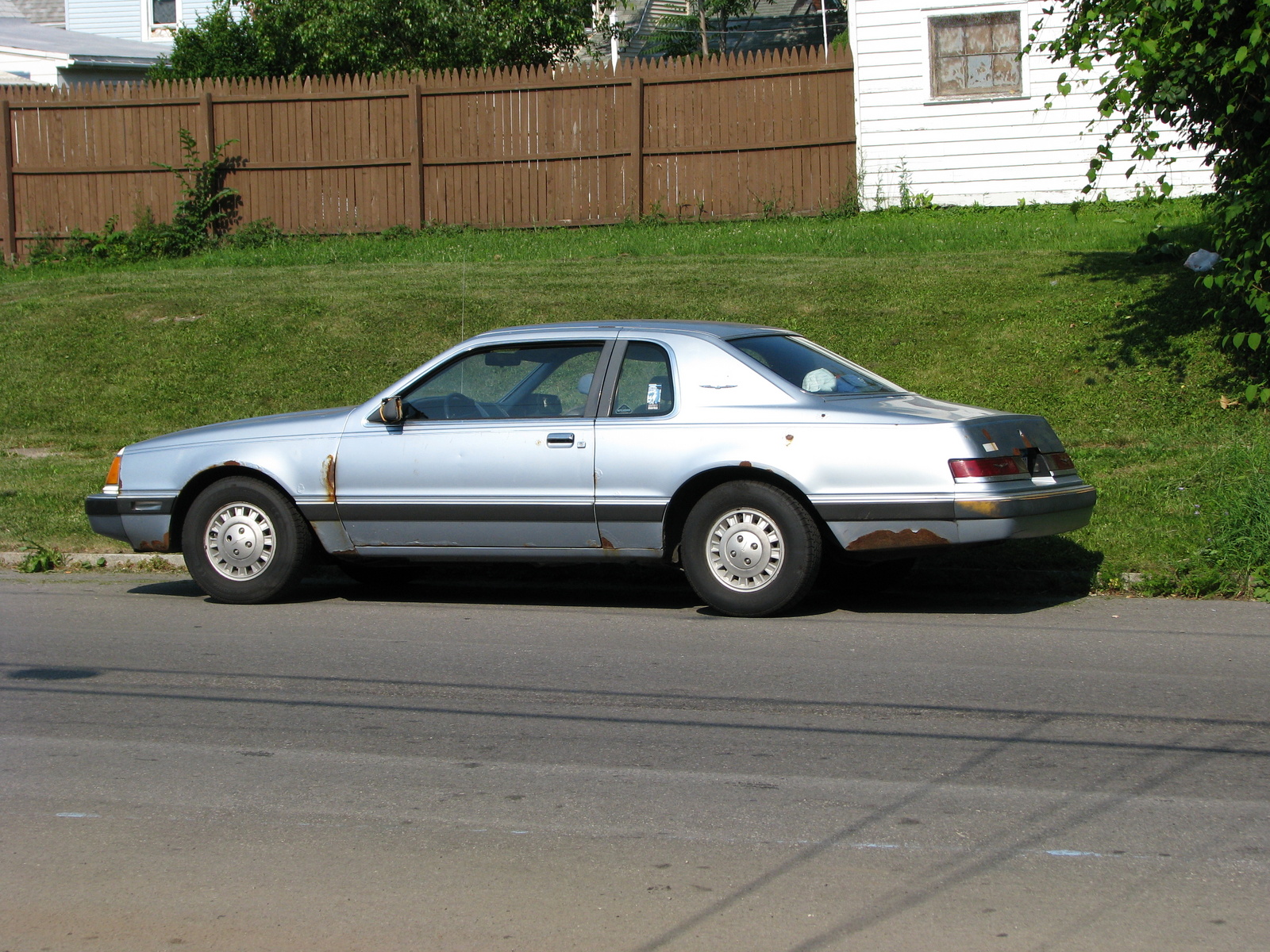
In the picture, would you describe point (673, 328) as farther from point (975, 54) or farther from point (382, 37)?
point (382, 37)

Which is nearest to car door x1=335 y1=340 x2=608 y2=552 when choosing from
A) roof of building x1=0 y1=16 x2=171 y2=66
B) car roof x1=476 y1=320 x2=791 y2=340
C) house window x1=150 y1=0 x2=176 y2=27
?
car roof x1=476 y1=320 x2=791 y2=340

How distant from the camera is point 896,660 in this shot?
644 centimetres

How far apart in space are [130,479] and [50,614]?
35.6 inches

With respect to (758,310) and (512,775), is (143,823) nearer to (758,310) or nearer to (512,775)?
(512,775)

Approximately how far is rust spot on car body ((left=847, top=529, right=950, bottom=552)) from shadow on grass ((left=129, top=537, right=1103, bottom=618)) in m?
0.68

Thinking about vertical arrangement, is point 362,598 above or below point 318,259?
below

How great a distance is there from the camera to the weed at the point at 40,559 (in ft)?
31.0

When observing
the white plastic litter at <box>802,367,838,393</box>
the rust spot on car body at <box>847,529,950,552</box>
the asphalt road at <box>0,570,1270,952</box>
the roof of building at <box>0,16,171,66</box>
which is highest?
the roof of building at <box>0,16,171,66</box>

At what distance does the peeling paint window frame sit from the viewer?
18719 millimetres

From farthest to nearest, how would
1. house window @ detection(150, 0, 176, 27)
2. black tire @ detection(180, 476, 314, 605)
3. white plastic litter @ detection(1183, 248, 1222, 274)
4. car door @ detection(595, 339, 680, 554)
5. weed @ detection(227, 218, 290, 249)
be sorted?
house window @ detection(150, 0, 176, 27) < weed @ detection(227, 218, 290, 249) < white plastic litter @ detection(1183, 248, 1222, 274) < black tire @ detection(180, 476, 314, 605) < car door @ detection(595, 339, 680, 554)

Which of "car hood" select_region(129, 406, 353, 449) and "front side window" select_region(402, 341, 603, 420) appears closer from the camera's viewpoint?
"front side window" select_region(402, 341, 603, 420)

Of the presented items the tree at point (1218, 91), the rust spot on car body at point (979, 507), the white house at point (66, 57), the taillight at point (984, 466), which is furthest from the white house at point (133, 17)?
the rust spot on car body at point (979, 507)

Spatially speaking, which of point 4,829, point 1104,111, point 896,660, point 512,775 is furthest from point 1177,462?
point 4,829

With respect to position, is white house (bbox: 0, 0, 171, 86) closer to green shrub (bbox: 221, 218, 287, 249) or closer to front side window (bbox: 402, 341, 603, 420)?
green shrub (bbox: 221, 218, 287, 249)
